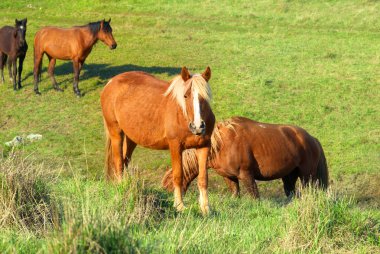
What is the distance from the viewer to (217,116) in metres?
17.4

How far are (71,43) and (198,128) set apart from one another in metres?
12.1

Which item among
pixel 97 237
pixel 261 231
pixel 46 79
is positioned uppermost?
pixel 97 237

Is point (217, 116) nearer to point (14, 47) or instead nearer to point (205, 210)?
point (14, 47)

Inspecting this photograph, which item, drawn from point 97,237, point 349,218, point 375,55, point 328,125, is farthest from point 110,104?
point 375,55

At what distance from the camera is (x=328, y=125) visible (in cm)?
1675

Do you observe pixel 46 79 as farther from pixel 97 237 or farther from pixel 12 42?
pixel 97 237

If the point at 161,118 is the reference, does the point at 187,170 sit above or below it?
below

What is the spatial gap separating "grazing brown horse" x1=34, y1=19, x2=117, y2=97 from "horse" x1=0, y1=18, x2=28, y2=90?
0.49 metres

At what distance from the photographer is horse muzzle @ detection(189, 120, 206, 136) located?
8531 mm

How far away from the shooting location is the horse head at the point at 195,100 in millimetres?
8539

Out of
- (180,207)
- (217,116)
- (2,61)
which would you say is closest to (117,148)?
(180,207)

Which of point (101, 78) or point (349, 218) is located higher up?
point (349, 218)

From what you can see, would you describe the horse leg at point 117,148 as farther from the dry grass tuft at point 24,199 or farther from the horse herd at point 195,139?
the dry grass tuft at point 24,199

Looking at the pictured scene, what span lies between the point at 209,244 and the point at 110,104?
15.6ft
